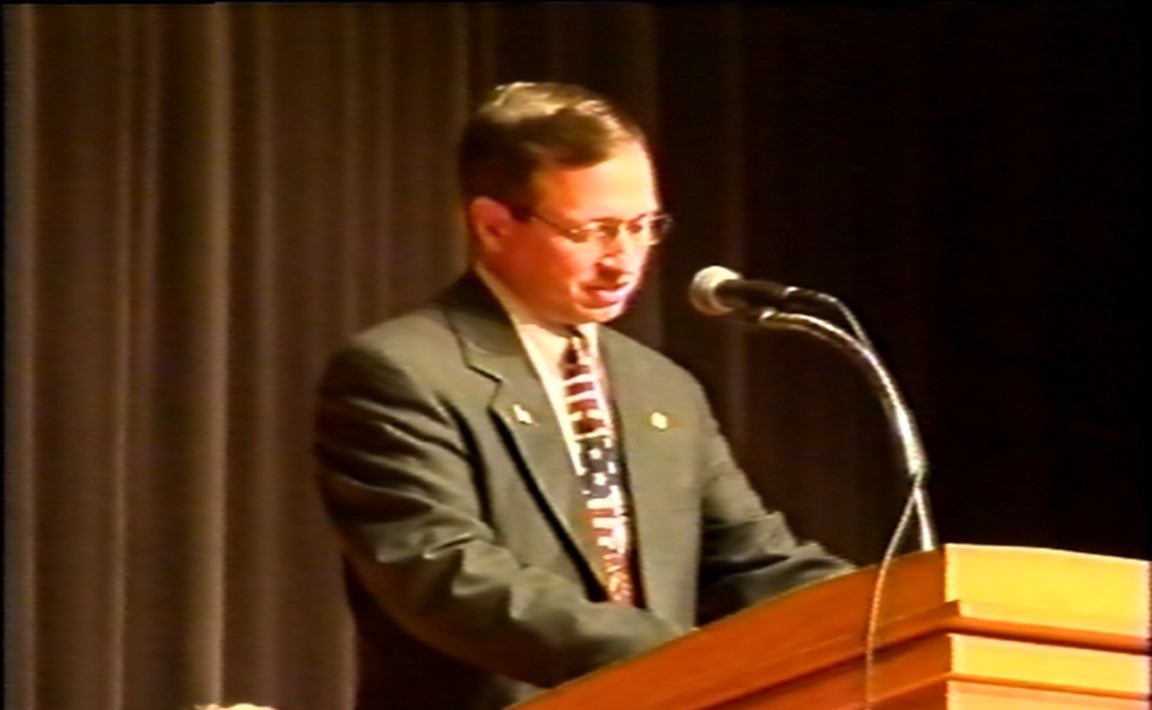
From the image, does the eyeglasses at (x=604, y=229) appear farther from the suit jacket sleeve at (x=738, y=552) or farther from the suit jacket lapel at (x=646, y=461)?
the suit jacket sleeve at (x=738, y=552)

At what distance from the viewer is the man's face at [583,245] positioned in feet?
7.34

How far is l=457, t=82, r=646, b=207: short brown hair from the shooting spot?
7.36 ft

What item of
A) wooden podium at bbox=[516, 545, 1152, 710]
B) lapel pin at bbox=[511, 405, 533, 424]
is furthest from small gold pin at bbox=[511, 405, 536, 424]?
wooden podium at bbox=[516, 545, 1152, 710]

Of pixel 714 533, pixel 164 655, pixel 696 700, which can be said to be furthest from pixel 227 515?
pixel 696 700

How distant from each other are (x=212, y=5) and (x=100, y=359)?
0.63 meters

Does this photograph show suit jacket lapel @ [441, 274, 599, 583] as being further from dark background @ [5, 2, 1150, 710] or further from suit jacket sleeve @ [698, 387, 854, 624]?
dark background @ [5, 2, 1150, 710]

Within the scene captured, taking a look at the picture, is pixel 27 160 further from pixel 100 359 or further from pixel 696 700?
pixel 696 700

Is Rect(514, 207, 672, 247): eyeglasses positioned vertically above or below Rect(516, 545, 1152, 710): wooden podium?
above

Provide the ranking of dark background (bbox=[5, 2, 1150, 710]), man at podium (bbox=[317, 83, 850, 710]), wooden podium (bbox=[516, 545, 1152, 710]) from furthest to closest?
dark background (bbox=[5, 2, 1150, 710]) < man at podium (bbox=[317, 83, 850, 710]) < wooden podium (bbox=[516, 545, 1152, 710])

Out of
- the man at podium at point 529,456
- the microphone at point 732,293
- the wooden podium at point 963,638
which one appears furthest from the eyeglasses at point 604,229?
the wooden podium at point 963,638

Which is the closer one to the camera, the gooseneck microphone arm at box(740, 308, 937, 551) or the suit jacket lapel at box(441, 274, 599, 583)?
the gooseneck microphone arm at box(740, 308, 937, 551)

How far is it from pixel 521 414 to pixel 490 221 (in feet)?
0.82

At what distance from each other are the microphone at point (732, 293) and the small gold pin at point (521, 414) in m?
0.30

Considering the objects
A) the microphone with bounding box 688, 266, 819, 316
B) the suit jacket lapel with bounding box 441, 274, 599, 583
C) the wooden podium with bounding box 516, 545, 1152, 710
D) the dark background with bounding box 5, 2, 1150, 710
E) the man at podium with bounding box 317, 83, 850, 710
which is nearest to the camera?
the wooden podium with bounding box 516, 545, 1152, 710
